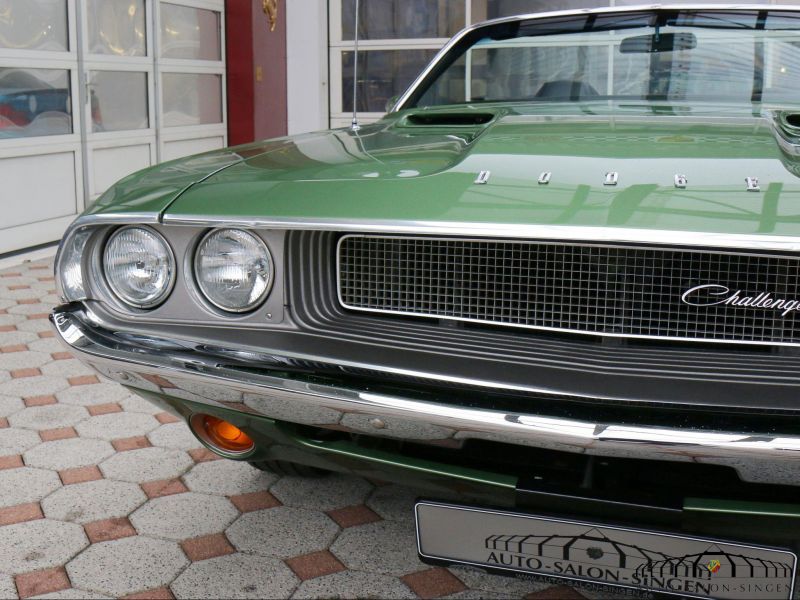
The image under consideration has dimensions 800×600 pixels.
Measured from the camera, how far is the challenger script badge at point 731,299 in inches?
54.2

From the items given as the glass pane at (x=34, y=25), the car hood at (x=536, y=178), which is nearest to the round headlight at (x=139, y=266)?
the car hood at (x=536, y=178)

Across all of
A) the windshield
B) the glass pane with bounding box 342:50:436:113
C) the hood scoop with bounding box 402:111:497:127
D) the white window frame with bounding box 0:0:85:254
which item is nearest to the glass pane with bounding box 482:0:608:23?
the glass pane with bounding box 342:50:436:113

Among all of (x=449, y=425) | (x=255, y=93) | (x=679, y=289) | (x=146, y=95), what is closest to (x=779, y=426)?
(x=679, y=289)

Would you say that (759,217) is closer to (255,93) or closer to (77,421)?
(77,421)

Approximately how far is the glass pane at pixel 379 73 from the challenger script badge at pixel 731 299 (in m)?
6.75

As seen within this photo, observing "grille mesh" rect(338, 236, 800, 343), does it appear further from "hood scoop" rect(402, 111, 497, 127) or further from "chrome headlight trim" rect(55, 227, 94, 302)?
"hood scoop" rect(402, 111, 497, 127)

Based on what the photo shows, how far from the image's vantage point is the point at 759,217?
1321mm

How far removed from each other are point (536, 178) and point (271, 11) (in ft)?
22.8

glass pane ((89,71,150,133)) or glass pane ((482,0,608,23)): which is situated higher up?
glass pane ((482,0,608,23))

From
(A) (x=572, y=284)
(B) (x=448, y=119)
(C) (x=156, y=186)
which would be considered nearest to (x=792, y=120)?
(B) (x=448, y=119)

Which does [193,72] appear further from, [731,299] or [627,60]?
[731,299]

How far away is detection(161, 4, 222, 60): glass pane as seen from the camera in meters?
6.97

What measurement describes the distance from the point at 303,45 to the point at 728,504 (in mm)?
7461

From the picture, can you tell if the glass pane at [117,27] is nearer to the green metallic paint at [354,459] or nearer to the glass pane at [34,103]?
the glass pane at [34,103]
